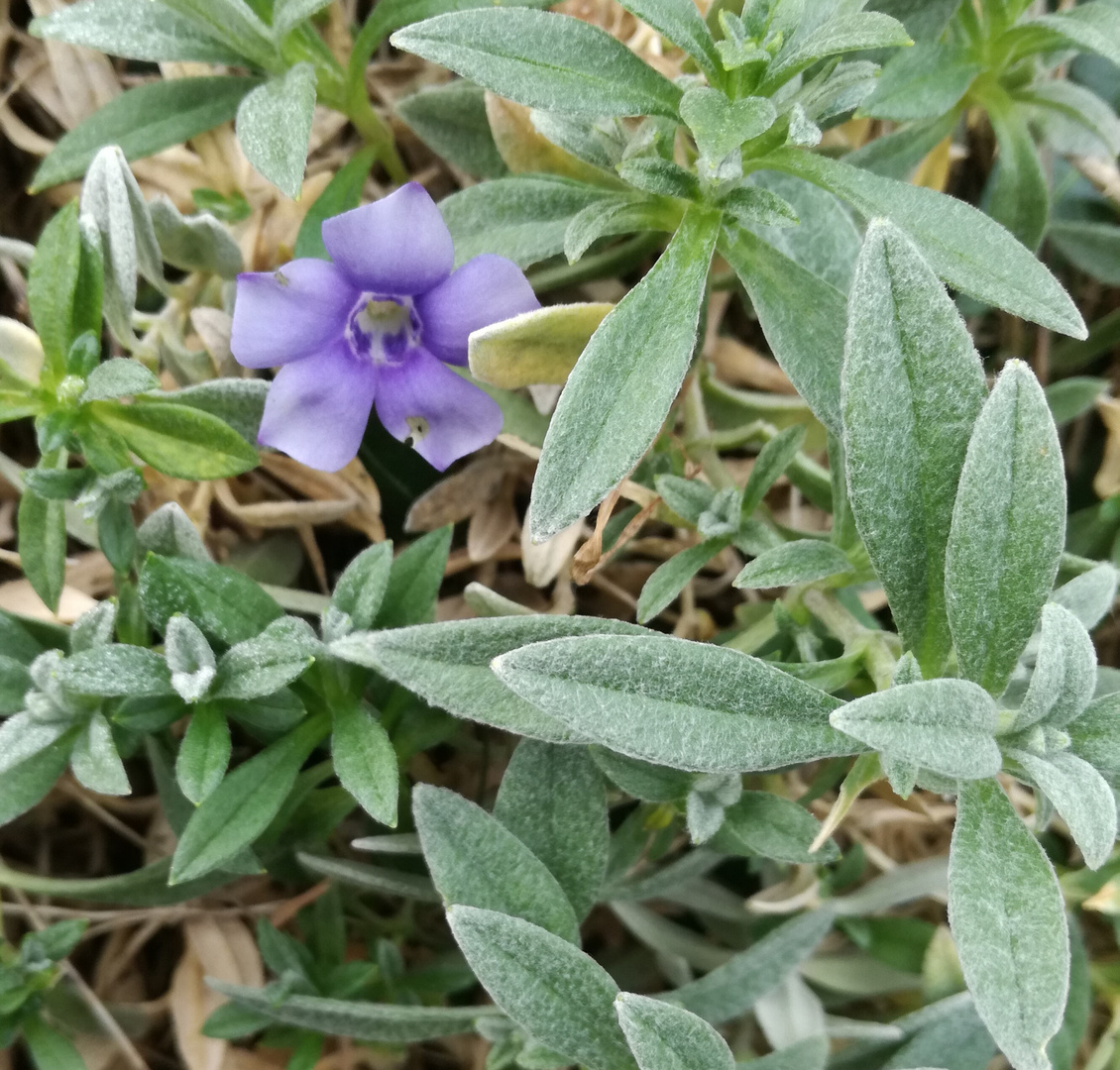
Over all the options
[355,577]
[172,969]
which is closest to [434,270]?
[355,577]

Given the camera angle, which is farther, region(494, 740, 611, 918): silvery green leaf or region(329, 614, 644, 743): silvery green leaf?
region(494, 740, 611, 918): silvery green leaf

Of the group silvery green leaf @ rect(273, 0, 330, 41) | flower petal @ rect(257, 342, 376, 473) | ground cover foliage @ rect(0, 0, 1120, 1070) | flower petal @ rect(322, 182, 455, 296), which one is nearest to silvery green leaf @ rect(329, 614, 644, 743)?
ground cover foliage @ rect(0, 0, 1120, 1070)

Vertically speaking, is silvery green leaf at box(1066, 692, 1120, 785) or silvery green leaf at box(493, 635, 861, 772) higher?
silvery green leaf at box(493, 635, 861, 772)

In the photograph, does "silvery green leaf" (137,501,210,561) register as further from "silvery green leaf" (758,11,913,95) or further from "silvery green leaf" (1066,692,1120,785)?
"silvery green leaf" (1066,692,1120,785)

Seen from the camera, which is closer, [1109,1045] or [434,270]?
[434,270]

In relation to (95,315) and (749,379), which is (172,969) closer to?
(95,315)

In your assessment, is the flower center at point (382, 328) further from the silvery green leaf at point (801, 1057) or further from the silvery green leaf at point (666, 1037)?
the silvery green leaf at point (801, 1057)

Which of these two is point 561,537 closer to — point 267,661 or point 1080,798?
point 267,661
